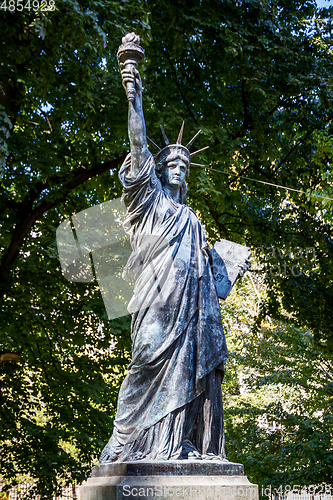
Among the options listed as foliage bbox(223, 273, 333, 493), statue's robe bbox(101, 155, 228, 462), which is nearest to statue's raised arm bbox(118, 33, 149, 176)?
statue's robe bbox(101, 155, 228, 462)

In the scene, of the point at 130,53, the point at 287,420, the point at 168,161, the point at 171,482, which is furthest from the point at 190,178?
the point at 171,482

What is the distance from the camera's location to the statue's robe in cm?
394

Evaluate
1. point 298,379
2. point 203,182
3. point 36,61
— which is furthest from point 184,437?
point 298,379

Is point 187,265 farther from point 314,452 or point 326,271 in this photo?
point 314,452

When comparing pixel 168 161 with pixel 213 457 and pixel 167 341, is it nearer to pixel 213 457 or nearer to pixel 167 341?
pixel 167 341

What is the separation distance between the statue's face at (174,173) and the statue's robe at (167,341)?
0.24 m

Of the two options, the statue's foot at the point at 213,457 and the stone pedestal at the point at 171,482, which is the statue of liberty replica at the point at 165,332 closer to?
the statue's foot at the point at 213,457

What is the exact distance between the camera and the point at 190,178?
1030 cm

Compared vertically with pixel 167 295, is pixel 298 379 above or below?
above

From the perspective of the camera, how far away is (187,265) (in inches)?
170

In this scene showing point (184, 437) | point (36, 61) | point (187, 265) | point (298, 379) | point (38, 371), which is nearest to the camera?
point (184, 437)

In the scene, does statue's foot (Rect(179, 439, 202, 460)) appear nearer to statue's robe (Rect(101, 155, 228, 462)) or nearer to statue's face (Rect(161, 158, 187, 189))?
statue's robe (Rect(101, 155, 228, 462))

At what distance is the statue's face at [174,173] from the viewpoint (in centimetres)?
475

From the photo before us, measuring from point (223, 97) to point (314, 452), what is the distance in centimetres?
715
